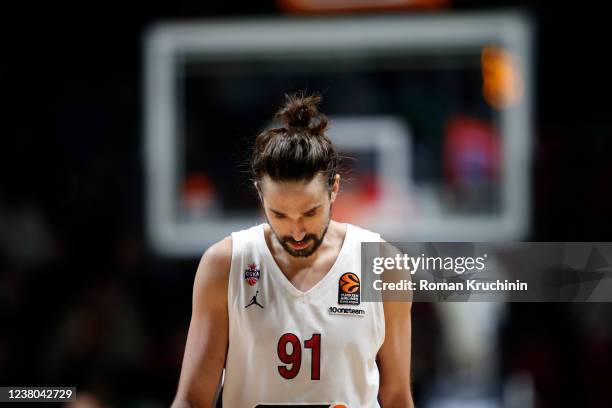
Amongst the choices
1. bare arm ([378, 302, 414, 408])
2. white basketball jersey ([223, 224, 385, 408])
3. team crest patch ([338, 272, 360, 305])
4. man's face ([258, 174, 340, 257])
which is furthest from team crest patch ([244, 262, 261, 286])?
bare arm ([378, 302, 414, 408])

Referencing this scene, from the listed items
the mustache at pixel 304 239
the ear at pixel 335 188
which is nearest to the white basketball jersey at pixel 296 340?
the mustache at pixel 304 239

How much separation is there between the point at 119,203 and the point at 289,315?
118 inches

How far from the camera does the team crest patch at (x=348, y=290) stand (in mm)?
2238

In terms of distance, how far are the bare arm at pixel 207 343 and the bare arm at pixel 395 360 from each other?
44cm

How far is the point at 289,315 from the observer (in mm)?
2217

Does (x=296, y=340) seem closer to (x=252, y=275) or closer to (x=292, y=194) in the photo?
(x=252, y=275)

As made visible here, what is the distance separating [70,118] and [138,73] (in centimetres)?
53

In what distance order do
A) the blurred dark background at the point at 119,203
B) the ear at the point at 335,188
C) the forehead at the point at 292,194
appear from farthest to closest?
the blurred dark background at the point at 119,203 < the ear at the point at 335,188 < the forehead at the point at 292,194

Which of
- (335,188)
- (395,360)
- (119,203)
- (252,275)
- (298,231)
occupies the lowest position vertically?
(395,360)

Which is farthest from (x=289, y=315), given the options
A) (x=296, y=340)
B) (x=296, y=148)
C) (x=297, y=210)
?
(x=296, y=148)

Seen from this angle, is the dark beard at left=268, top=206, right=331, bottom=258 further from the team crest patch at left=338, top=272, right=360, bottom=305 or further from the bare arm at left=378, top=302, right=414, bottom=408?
the bare arm at left=378, top=302, right=414, bottom=408

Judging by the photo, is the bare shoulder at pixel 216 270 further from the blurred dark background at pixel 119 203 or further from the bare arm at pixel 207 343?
the blurred dark background at pixel 119 203

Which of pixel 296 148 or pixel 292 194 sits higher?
pixel 296 148

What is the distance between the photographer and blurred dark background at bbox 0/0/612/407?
4055mm
